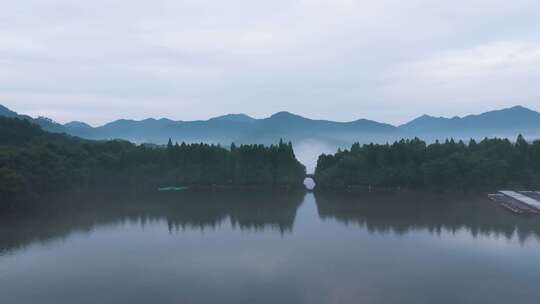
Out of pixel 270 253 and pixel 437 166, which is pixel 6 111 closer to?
pixel 437 166

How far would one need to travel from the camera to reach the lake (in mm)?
15508

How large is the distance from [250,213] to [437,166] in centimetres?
1923

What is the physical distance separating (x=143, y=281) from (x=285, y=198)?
23404mm

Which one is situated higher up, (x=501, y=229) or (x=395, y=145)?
(x=395, y=145)

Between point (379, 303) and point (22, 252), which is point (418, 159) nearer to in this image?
point (379, 303)

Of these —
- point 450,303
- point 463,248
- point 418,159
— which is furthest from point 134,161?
point 450,303

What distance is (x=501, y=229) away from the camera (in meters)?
25.1

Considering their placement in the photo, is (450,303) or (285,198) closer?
(450,303)

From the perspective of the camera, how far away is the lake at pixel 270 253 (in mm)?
15508

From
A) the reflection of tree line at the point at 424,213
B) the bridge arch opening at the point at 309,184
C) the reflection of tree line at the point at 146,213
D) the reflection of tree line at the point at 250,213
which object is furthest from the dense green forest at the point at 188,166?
the reflection of tree line at the point at 424,213

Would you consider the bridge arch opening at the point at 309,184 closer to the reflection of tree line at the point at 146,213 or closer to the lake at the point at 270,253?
the reflection of tree line at the point at 146,213

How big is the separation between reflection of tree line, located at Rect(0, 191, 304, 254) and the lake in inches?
4.8

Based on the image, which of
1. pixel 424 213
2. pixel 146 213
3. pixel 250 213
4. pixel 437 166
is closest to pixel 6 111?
pixel 146 213

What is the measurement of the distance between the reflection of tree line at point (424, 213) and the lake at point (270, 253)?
0.41 feet
